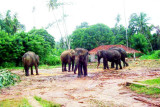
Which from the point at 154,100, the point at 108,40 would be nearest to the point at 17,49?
the point at 154,100

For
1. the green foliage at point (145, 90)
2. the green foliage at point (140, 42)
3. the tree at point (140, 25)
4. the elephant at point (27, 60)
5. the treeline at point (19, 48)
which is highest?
the tree at point (140, 25)

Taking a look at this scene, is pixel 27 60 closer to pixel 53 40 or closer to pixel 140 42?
pixel 53 40

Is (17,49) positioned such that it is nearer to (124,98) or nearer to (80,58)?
(80,58)

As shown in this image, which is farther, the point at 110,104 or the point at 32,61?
the point at 32,61

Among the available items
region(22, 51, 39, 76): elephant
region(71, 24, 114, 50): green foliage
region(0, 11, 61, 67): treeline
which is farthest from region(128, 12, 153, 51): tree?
region(22, 51, 39, 76): elephant

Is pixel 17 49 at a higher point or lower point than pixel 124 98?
higher

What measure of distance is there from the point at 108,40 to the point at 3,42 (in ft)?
81.1

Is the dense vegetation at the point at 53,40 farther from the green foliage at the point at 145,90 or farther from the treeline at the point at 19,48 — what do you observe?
the green foliage at the point at 145,90

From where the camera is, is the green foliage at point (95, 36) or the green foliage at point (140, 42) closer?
the green foliage at point (95, 36)

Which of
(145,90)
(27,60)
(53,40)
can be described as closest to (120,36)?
(53,40)

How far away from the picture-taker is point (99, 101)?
4.72m

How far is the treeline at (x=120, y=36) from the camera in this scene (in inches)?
1538

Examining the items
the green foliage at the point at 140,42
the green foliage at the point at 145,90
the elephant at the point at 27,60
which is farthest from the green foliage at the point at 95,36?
the green foliage at the point at 145,90

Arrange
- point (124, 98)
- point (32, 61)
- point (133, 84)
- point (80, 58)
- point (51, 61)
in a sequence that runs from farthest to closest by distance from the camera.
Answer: point (51, 61) < point (32, 61) < point (80, 58) < point (133, 84) < point (124, 98)
